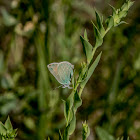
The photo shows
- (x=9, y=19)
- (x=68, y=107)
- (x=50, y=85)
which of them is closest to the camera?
(x=68, y=107)

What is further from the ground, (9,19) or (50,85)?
(9,19)

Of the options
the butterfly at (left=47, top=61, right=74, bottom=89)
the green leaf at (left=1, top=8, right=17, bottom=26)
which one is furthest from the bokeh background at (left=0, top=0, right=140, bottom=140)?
the butterfly at (left=47, top=61, right=74, bottom=89)

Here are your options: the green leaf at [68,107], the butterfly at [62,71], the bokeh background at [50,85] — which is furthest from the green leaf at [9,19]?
the green leaf at [68,107]

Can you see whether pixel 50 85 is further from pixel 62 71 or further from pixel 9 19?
pixel 62 71

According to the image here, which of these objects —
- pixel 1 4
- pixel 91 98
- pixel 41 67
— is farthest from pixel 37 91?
pixel 1 4

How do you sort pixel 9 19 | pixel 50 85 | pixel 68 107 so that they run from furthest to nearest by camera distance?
pixel 9 19, pixel 50 85, pixel 68 107

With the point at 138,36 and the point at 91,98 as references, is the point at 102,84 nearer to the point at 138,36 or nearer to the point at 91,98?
the point at 91,98

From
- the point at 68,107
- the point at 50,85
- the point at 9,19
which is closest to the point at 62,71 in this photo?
the point at 68,107

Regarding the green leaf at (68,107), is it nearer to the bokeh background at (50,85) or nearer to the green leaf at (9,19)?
the bokeh background at (50,85)

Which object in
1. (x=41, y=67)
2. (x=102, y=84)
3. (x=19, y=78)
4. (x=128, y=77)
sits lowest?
(x=102, y=84)

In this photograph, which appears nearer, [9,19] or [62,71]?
[62,71]

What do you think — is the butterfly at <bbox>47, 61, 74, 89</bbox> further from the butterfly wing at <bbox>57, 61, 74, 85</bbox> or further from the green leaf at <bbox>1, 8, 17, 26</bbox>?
the green leaf at <bbox>1, 8, 17, 26</bbox>
